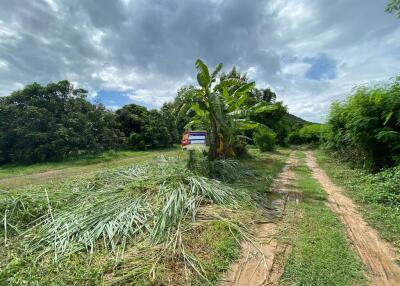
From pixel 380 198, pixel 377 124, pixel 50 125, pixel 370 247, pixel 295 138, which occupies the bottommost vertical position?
pixel 370 247

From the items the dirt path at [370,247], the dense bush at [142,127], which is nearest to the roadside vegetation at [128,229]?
the dirt path at [370,247]

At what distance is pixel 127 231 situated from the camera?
3477mm

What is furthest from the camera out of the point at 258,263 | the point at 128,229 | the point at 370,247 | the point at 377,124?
the point at 377,124

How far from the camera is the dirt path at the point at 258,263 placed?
268 cm

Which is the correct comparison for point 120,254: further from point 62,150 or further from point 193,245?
point 62,150

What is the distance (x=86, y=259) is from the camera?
2.94 metres

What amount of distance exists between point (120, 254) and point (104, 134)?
1330 cm

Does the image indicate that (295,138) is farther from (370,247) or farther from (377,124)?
(370,247)

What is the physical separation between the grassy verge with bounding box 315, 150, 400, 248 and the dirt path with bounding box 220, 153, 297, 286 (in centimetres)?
174

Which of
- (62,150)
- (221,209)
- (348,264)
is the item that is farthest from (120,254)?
(62,150)

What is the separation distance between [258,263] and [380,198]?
3.78 m

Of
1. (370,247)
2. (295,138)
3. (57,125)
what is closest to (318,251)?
(370,247)

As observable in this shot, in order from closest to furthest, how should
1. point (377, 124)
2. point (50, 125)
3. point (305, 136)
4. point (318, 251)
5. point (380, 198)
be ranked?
point (318, 251) < point (380, 198) < point (377, 124) < point (50, 125) < point (305, 136)

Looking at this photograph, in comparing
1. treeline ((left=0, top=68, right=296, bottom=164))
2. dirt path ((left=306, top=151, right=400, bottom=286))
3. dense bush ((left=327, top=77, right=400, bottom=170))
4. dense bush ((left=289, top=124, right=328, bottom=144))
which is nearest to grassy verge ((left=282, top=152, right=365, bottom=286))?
dirt path ((left=306, top=151, right=400, bottom=286))
